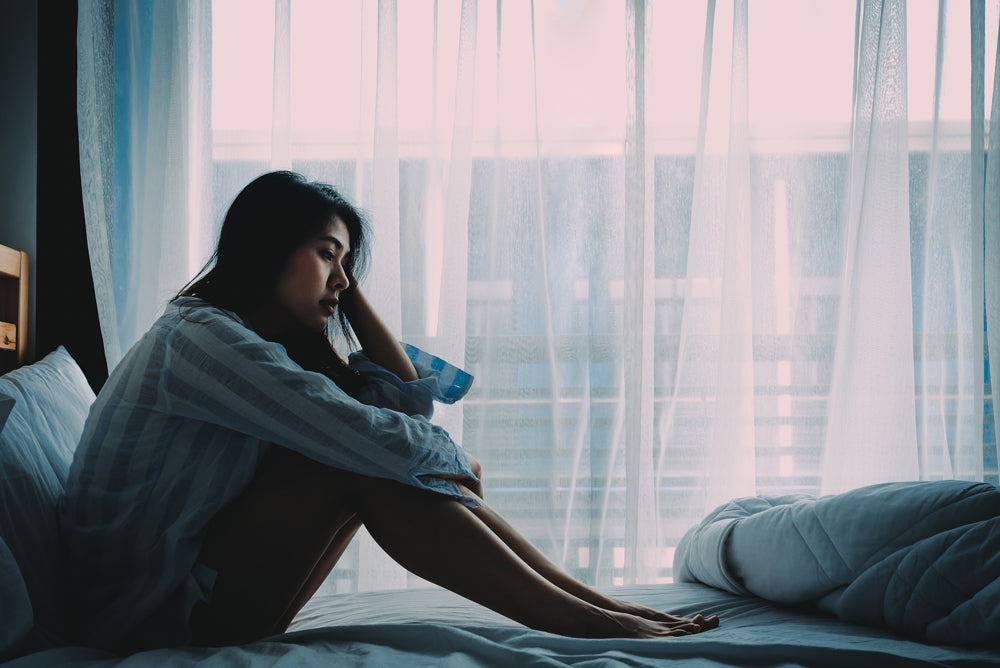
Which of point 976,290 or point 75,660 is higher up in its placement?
point 976,290

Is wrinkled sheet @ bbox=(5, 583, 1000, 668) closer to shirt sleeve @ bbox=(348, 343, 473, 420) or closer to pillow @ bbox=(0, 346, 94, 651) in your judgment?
pillow @ bbox=(0, 346, 94, 651)

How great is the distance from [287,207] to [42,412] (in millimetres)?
498

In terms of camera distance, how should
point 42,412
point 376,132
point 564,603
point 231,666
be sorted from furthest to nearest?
point 376,132 < point 42,412 < point 564,603 < point 231,666

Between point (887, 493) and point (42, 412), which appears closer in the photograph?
point (887, 493)

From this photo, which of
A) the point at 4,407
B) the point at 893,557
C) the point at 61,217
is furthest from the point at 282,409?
the point at 61,217

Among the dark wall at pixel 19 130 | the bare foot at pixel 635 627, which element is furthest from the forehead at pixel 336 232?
the dark wall at pixel 19 130

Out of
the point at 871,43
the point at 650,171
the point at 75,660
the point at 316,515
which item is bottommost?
the point at 75,660

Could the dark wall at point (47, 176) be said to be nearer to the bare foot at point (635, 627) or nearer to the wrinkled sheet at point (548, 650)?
the wrinkled sheet at point (548, 650)

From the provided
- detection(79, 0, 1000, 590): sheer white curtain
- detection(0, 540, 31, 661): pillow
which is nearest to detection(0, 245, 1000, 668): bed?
detection(0, 540, 31, 661): pillow

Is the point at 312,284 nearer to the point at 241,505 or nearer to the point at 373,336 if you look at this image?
the point at 373,336

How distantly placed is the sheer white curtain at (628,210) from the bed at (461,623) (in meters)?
0.66

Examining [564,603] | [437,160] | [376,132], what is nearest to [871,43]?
[437,160]

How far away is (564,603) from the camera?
929mm

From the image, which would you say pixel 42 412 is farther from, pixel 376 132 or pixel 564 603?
pixel 376 132
